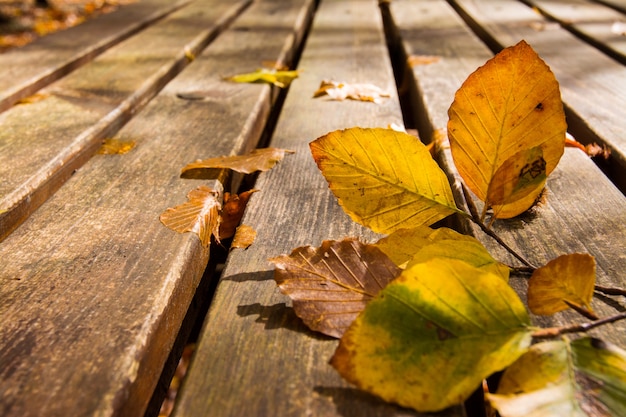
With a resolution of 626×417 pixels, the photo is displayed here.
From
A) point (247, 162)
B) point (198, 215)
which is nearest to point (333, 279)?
point (198, 215)

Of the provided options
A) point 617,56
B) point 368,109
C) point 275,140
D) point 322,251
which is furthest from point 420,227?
point 617,56

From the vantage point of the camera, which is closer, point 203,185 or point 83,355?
point 83,355

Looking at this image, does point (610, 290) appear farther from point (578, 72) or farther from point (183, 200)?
point (578, 72)

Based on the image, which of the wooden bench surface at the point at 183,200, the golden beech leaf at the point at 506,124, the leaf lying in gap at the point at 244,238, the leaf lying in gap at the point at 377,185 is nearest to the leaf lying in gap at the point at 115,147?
the wooden bench surface at the point at 183,200

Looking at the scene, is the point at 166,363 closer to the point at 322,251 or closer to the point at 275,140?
the point at 322,251

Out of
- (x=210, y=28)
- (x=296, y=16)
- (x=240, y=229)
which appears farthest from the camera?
(x=296, y=16)

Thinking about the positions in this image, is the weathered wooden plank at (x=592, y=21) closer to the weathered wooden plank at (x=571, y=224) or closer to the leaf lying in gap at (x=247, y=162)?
the weathered wooden plank at (x=571, y=224)
